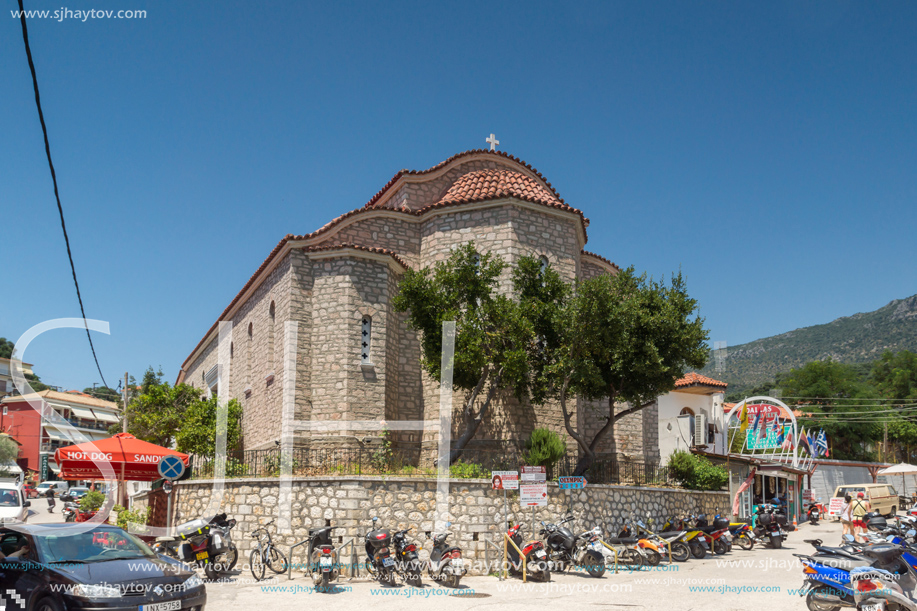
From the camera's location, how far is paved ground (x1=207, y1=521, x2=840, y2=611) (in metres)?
10.0

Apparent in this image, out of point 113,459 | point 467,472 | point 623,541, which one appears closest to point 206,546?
point 113,459

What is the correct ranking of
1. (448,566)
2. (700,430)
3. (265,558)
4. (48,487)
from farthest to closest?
1. (48,487)
2. (700,430)
3. (265,558)
4. (448,566)

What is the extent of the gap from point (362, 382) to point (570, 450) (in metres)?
5.75

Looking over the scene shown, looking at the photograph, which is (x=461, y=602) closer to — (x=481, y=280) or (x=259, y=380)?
(x=481, y=280)

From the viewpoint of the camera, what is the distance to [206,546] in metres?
12.0

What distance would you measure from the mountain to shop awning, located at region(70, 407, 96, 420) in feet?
252

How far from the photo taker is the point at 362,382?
1761 centimetres

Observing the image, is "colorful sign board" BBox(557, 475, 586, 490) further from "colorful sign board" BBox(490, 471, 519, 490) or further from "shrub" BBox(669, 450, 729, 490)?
"shrub" BBox(669, 450, 729, 490)

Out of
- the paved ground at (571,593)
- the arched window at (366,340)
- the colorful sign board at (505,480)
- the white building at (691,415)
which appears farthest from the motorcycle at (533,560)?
the white building at (691,415)

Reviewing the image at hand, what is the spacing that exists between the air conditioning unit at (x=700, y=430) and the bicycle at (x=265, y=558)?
2003 cm

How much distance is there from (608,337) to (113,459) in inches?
419

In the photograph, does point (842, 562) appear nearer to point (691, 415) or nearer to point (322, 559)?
point (322, 559)

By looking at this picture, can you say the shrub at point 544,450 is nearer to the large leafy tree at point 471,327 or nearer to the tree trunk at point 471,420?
the large leafy tree at point 471,327

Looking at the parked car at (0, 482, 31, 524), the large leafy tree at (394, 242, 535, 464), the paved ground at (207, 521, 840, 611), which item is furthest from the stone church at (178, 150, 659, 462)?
the parked car at (0, 482, 31, 524)
